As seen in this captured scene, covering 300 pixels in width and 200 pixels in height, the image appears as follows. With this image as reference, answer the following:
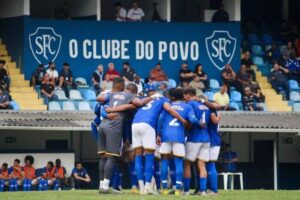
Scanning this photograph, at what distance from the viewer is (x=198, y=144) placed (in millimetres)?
24594

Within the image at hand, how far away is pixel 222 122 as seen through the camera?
3638cm

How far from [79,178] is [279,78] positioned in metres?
9.39

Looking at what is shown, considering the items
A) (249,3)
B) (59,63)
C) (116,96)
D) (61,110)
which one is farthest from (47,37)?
(116,96)

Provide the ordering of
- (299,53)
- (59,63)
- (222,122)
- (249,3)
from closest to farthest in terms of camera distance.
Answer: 1. (222,122)
2. (59,63)
3. (299,53)
4. (249,3)

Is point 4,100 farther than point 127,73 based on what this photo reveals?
No

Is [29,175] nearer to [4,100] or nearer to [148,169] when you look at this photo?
[4,100]

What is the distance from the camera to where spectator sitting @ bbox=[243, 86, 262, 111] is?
39.7 metres

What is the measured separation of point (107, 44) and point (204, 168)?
1619cm

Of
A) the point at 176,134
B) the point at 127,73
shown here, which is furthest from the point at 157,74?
the point at 176,134

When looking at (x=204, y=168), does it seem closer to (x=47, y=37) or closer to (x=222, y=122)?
(x=222, y=122)

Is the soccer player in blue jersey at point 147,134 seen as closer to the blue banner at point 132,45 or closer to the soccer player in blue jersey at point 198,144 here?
the soccer player in blue jersey at point 198,144

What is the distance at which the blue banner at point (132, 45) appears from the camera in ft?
129

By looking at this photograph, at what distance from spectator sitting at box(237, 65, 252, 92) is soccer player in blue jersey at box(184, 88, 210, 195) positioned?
15.6 meters

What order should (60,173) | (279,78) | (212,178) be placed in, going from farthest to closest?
1. (279,78)
2. (60,173)
3. (212,178)
